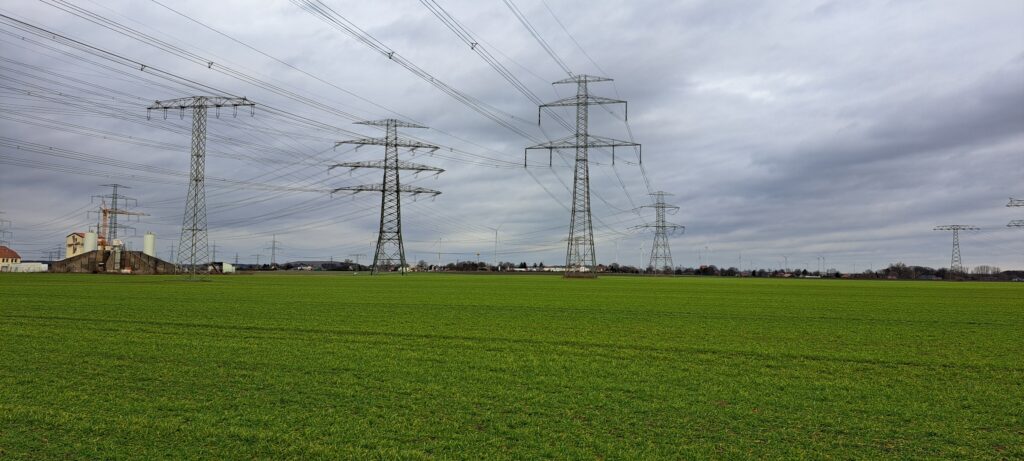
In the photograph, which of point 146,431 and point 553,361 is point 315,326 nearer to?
point 553,361

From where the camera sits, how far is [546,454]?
17.7 feet

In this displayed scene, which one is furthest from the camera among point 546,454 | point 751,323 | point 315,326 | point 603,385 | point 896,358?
point 751,323

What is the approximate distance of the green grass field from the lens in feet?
18.6

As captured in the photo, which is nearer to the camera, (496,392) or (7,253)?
(496,392)

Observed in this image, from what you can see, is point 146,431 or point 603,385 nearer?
point 146,431

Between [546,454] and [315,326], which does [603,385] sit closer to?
[546,454]

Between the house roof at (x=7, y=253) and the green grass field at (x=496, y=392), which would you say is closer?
the green grass field at (x=496, y=392)

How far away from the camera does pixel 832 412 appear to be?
6980 mm

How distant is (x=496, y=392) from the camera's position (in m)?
7.73

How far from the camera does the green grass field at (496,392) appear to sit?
5.66m

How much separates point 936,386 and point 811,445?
4026 millimetres

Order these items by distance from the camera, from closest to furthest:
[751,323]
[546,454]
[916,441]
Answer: [546,454], [916,441], [751,323]

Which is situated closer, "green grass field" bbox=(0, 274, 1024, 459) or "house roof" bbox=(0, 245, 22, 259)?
"green grass field" bbox=(0, 274, 1024, 459)

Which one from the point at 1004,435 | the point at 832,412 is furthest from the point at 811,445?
the point at 1004,435
